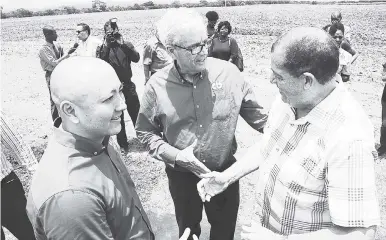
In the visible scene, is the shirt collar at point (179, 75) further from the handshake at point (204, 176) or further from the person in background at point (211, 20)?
the person in background at point (211, 20)

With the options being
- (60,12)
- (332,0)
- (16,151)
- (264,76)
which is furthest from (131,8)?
(16,151)

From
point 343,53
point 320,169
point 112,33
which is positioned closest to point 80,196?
point 320,169

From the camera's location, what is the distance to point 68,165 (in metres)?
1.50

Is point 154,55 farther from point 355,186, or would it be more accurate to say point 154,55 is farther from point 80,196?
point 355,186

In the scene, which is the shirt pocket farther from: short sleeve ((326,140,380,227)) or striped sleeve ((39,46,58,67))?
striped sleeve ((39,46,58,67))

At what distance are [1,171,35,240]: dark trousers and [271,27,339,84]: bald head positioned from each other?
2264 mm

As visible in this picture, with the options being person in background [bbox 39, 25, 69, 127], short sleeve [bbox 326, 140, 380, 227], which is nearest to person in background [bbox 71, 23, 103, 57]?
person in background [bbox 39, 25, 69, 127]

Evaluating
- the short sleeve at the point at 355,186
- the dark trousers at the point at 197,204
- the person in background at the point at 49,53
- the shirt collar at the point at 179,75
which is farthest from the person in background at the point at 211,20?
the short sleeve at the point at 355,186

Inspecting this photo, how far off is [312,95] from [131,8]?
58.0 meters

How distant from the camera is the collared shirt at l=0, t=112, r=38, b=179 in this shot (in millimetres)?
2506

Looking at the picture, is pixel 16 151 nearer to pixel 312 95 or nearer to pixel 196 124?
pixel 196 124

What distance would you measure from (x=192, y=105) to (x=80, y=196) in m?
1.23

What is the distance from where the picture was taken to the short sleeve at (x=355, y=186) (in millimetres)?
1357

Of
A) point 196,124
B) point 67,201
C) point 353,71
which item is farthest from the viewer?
point 353,71
